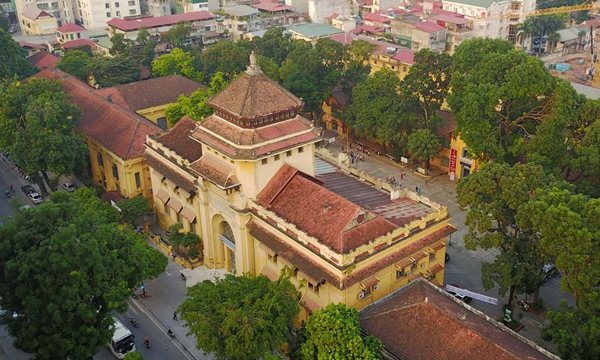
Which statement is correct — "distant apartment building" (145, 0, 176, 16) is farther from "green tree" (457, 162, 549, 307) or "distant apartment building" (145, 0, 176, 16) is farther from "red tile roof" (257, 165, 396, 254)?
"green tree" (457, 162, 549, 307)

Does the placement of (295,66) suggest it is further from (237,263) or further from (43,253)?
(43,253)

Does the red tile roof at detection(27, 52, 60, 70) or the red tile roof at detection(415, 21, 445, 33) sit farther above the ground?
the red tile roof at detection(415, 21, 445, 33)

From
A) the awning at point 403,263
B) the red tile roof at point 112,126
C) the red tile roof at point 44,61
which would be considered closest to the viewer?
the awning at point 403,263

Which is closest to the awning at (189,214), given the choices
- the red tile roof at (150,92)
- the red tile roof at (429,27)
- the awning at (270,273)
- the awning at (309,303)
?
the awning at (270,273)

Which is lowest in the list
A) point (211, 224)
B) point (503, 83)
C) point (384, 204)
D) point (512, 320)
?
point (512, 320)

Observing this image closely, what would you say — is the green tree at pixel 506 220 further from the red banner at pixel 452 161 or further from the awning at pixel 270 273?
the red banner at pixel 452 161

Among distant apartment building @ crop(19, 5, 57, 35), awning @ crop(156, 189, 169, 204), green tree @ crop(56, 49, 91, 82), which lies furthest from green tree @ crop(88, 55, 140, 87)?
distant apartment building @ crop(19, 5, 57, 35)

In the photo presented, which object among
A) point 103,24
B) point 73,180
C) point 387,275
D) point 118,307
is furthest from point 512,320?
point 103,24
